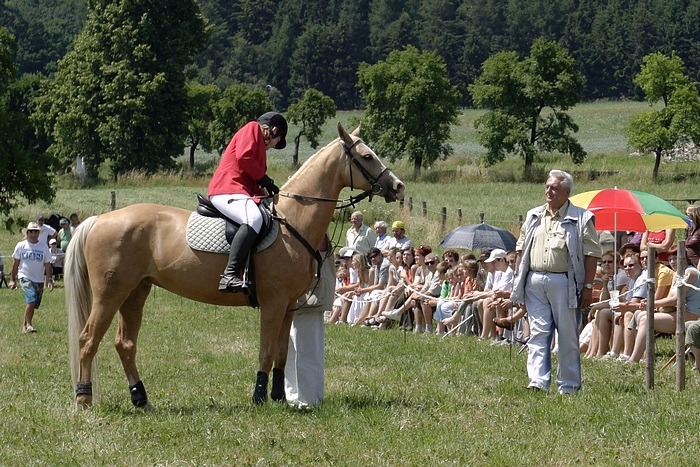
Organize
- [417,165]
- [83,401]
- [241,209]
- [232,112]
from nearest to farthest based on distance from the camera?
[241,209]
[83,401]
[417,165]
[232,112]

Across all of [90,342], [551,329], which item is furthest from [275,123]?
[551,329]

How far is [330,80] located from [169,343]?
138229mm

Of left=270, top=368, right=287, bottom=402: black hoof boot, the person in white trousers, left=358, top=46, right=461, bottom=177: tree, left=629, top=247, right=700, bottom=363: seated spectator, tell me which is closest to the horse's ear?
the person in white trousers

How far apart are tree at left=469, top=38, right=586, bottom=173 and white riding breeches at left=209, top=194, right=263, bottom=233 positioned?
62.1 metres

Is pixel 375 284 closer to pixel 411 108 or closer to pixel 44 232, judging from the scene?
pixel 44 232

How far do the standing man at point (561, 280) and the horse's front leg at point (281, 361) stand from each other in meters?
2.32

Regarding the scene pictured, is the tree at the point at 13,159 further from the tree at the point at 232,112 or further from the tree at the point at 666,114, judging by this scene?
the tree at the point at 232,112

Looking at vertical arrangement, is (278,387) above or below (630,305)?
below

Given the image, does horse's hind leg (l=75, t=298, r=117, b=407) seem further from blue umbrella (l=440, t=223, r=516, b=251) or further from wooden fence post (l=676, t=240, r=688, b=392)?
blue umbrella (l=440, t=223, r=516, b=251)

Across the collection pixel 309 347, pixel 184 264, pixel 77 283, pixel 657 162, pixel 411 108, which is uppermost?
pixel 184 264

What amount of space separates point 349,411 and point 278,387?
0.94m

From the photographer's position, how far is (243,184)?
32.6 feet

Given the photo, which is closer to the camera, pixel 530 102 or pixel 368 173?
pixel 368 173

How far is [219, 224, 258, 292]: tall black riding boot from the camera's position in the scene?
375 inches
